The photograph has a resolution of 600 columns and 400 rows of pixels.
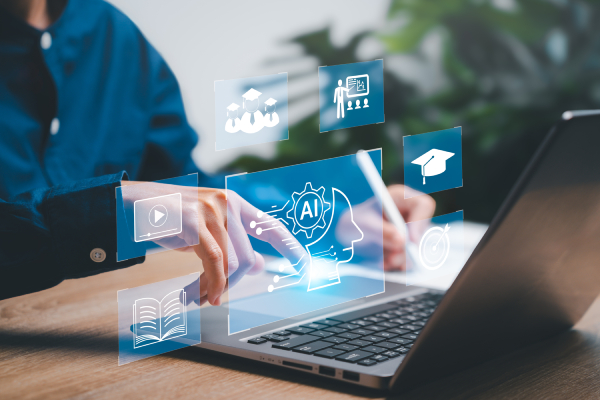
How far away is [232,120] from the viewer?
48 cm

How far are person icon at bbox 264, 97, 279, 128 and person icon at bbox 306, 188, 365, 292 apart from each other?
0.10 metres

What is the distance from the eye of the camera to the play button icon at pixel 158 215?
40cm

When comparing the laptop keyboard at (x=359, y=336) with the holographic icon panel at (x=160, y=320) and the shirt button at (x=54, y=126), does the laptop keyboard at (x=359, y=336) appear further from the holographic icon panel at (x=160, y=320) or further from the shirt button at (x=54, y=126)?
the shirt button at (x=54, y=126)

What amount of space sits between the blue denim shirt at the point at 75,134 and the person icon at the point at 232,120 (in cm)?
10

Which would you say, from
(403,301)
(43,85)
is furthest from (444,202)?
(43,85)

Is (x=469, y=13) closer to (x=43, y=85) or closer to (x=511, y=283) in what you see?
(x=43, y=85)

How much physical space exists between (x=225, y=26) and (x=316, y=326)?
692 mm

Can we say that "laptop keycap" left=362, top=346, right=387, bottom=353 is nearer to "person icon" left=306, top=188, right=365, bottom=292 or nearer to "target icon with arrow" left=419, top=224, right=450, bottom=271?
"person icon" left=306, top=188, right=365, bottom=292

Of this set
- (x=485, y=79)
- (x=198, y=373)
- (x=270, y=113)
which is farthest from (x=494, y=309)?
(x=485, y=79)

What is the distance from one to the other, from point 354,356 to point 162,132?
61 cm

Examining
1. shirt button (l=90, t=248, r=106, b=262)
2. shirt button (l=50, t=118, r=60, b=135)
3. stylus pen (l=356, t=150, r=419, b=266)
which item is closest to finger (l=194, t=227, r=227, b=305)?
shirt button (l=90, t=248, r=106, b=262)

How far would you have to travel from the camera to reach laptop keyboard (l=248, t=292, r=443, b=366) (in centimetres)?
35

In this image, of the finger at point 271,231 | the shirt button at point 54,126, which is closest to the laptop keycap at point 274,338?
the finger at point 271,231

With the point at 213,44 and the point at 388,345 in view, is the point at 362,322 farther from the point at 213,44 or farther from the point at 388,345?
the point at 213,44
